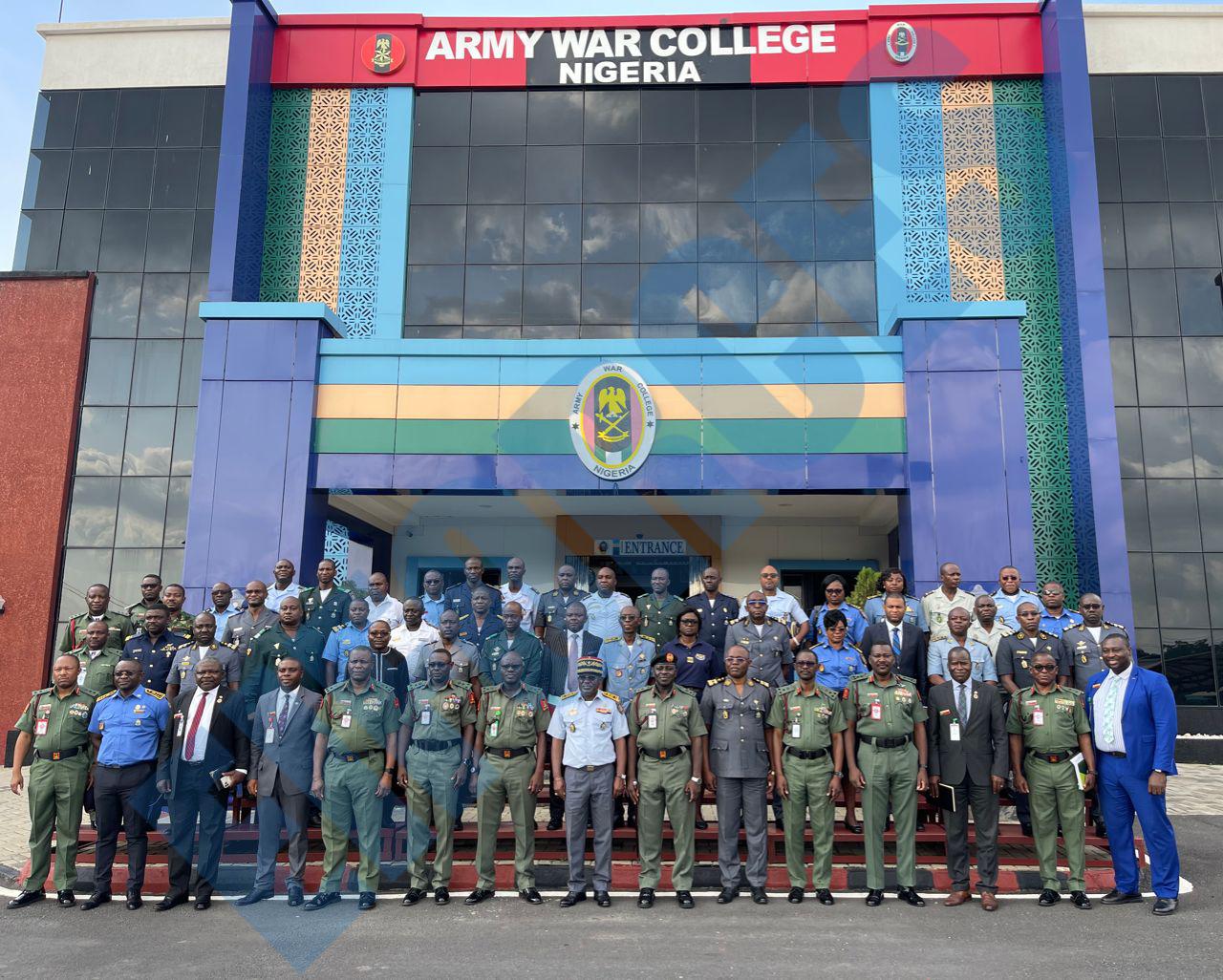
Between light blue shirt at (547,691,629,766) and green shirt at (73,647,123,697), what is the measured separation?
14.1 ft

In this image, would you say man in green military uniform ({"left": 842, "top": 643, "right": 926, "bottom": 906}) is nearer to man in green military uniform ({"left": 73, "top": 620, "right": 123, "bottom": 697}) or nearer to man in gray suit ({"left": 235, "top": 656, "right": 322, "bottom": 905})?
man in gray suit ({"left": 235, "top": 656, "right": 322, "bottom": 905})

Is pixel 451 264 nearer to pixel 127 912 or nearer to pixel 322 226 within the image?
pixel 322 226

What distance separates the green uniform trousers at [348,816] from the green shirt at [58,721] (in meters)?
2.12

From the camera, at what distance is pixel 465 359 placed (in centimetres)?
1411

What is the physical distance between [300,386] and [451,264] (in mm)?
4043

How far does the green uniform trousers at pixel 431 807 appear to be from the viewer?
7508 millimetres

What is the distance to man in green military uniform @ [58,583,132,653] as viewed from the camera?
9492 millimetres

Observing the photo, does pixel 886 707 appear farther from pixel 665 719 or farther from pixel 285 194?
pixel 285 194

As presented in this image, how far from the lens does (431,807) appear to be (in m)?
7.70

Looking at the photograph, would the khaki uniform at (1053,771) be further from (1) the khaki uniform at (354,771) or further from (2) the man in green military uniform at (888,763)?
(1) the khaki uniform at (354,771)

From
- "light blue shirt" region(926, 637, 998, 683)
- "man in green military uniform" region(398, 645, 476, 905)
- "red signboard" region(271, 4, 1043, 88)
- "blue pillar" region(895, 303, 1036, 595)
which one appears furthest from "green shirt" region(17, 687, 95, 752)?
"red signboard" region(271, 4, 1043, 88)

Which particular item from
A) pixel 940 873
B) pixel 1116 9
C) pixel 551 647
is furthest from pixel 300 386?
pixel 1116 9

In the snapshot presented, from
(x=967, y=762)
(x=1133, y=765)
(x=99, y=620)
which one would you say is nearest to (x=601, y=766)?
(x=967, y=762)

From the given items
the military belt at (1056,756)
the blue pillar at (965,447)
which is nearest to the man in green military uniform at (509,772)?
the military belt at (1056,756)
